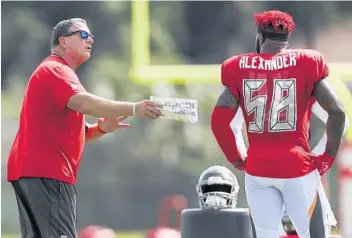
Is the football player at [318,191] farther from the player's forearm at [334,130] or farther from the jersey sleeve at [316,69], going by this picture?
the jersey sleeve at [316,69]

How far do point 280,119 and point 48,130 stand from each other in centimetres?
106

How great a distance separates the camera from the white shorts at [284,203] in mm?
5871

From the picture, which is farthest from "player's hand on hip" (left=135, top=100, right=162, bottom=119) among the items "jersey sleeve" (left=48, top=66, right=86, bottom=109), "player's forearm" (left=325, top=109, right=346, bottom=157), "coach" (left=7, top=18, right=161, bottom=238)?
"player's forearm" (left=325, top=109, right=346, bottom=157)

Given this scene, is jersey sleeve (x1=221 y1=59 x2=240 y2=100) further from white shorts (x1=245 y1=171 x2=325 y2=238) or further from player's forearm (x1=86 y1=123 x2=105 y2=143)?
player's forearm (x1=86 y1=123 x2=105 y2=143)

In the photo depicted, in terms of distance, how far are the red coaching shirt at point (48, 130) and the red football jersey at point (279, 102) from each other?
0.78 m

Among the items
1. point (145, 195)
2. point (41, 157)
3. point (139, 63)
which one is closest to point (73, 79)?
point (41, 157)

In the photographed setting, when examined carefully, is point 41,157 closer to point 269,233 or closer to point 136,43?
point 269,233

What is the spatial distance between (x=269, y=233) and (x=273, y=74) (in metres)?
0.73

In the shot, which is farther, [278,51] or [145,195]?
[145,195]

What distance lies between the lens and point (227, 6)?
17.6 metres

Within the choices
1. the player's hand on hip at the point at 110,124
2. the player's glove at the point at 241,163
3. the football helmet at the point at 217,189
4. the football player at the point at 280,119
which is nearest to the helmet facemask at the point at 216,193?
the football helmet at the point at 217,189

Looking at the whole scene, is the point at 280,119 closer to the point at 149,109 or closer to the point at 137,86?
the point at 149,109

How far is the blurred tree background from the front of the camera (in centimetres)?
1784

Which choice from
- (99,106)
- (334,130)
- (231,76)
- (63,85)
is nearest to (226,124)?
(231,76)
